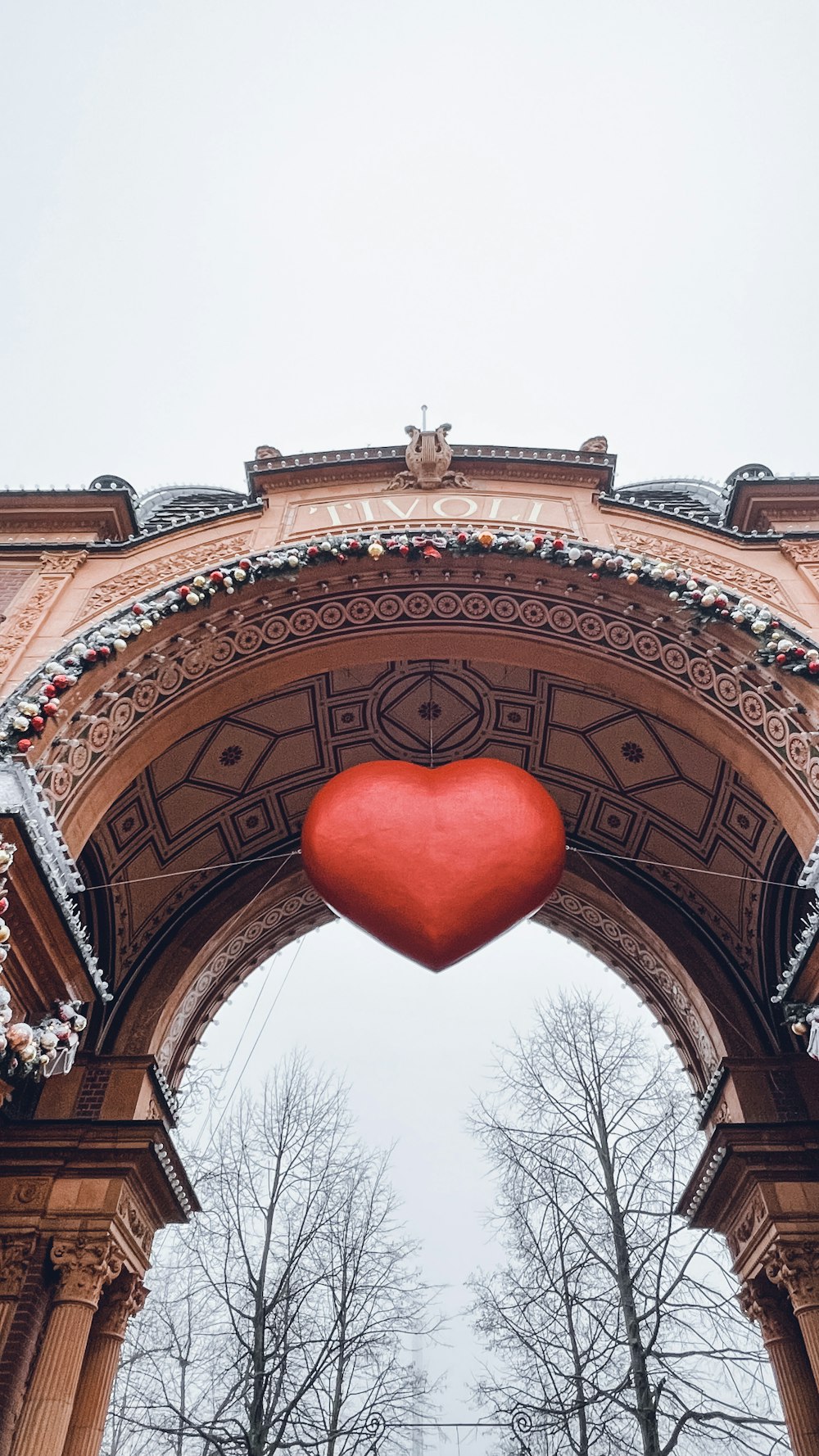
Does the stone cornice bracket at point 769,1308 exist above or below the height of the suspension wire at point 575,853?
below

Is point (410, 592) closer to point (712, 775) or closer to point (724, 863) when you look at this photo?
point (712, 775)

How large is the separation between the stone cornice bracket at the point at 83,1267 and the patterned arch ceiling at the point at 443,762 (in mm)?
2616

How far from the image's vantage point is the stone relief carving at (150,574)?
7.64 metres

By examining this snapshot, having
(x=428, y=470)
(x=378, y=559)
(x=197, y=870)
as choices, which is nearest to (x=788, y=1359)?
(x=197, y=870)

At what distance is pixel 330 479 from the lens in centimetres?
895

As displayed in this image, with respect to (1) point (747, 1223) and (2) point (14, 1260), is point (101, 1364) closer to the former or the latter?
(2) point (14, 1260)

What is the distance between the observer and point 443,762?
33.7ft

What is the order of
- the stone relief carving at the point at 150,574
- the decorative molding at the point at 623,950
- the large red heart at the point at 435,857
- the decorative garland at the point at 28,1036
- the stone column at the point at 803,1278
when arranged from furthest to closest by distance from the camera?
1. the decorative molding at the point at 623,950
2. the stone relief carving at the point at 150,574
3. the stone column at the point at 803,1278
4. the large red heart at the point at 435,857
5. the decorative garland at the point at 28,1036

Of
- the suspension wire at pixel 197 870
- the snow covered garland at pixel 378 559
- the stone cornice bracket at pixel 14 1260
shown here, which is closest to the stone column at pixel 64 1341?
the stone cornice bracket at pixel 14 1260

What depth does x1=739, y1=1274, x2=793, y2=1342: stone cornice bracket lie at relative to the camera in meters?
8.18

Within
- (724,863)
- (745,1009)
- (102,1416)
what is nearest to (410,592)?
(724,863)

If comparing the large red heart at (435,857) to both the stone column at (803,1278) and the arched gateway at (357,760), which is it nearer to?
the arched gateway at (357,760)

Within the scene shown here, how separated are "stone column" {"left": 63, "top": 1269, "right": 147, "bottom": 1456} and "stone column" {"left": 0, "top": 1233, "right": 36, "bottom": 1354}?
3.44 feet

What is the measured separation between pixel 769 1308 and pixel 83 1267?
6.50 meters
